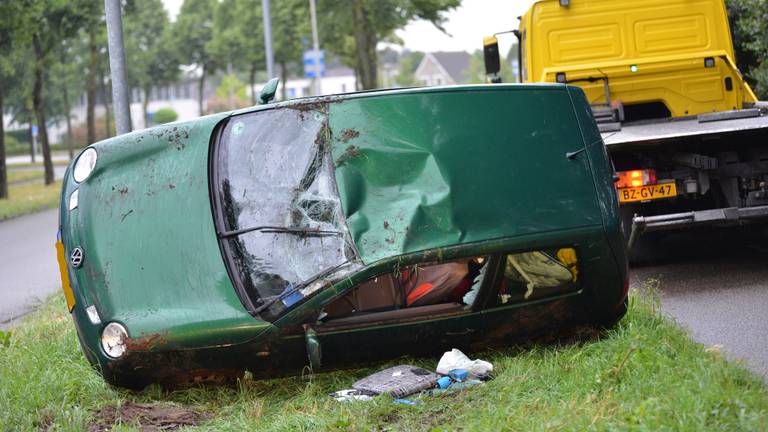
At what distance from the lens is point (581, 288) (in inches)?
227

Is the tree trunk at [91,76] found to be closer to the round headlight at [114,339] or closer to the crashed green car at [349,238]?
the crashed green car at [349,238]

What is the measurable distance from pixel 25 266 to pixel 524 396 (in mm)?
10731

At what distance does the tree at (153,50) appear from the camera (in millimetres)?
59844

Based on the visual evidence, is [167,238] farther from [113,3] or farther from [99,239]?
[113,3]

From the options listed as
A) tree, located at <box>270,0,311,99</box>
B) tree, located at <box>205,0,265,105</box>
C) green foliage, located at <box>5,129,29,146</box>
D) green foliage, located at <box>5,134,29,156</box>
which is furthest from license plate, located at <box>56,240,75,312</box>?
green foliage, located at <box>5,129,29,146</box>

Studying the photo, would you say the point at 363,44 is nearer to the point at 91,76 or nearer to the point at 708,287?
the point at 91,76

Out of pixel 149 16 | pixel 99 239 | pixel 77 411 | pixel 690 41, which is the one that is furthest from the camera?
pixel 149 16

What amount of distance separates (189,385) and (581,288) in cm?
213

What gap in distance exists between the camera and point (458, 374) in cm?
559

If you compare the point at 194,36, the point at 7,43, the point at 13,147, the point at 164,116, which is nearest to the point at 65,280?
the point at 7,43

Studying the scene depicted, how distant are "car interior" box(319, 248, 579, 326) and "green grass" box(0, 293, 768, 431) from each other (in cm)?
38

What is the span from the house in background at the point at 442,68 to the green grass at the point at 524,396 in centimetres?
12746

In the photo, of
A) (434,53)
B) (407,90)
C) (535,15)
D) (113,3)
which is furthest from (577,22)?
(434,53)

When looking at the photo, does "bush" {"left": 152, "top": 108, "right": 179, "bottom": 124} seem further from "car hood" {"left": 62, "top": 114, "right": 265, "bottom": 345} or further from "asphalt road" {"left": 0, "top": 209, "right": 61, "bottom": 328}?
"car hood" {"left": 62, "top": 114, "right": 265, "bottom": 345}
